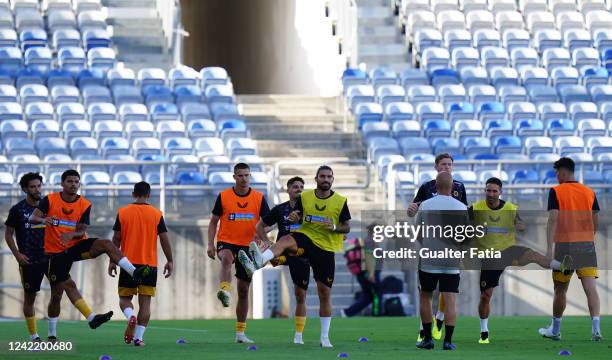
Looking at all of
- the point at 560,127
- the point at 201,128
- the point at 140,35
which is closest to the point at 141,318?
the point at 201,128

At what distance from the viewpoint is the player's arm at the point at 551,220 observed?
50.1ft

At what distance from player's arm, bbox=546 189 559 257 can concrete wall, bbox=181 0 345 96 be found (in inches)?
750

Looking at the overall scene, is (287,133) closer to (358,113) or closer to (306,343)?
(358,113)

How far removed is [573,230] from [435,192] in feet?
5.19

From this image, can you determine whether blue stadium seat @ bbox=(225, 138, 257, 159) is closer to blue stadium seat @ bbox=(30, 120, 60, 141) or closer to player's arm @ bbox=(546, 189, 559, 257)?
blue stadium seat @ bbox=(30, 120, 60, 141)

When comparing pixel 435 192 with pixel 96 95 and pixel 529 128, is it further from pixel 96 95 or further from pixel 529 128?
pixel 96 95

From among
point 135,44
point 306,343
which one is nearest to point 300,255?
point 306,343

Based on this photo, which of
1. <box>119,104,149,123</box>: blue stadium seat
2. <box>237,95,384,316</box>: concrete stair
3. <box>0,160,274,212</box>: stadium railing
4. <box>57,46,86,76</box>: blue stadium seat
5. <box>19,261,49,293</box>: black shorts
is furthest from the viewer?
<box>57,46,86,76</box>: blue stadium seat

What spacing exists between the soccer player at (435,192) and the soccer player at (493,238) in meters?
0.23

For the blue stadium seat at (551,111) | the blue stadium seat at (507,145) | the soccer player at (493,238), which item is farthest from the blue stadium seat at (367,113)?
the soccer player at (493,238)

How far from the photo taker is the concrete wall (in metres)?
35.8

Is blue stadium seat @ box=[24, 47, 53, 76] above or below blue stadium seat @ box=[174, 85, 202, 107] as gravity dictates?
above

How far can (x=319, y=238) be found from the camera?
14906mm

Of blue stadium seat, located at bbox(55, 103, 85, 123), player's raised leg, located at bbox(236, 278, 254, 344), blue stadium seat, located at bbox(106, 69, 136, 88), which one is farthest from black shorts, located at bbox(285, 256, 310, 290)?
blue stadium seat, located at bbox(106, 69, 136, 88)
